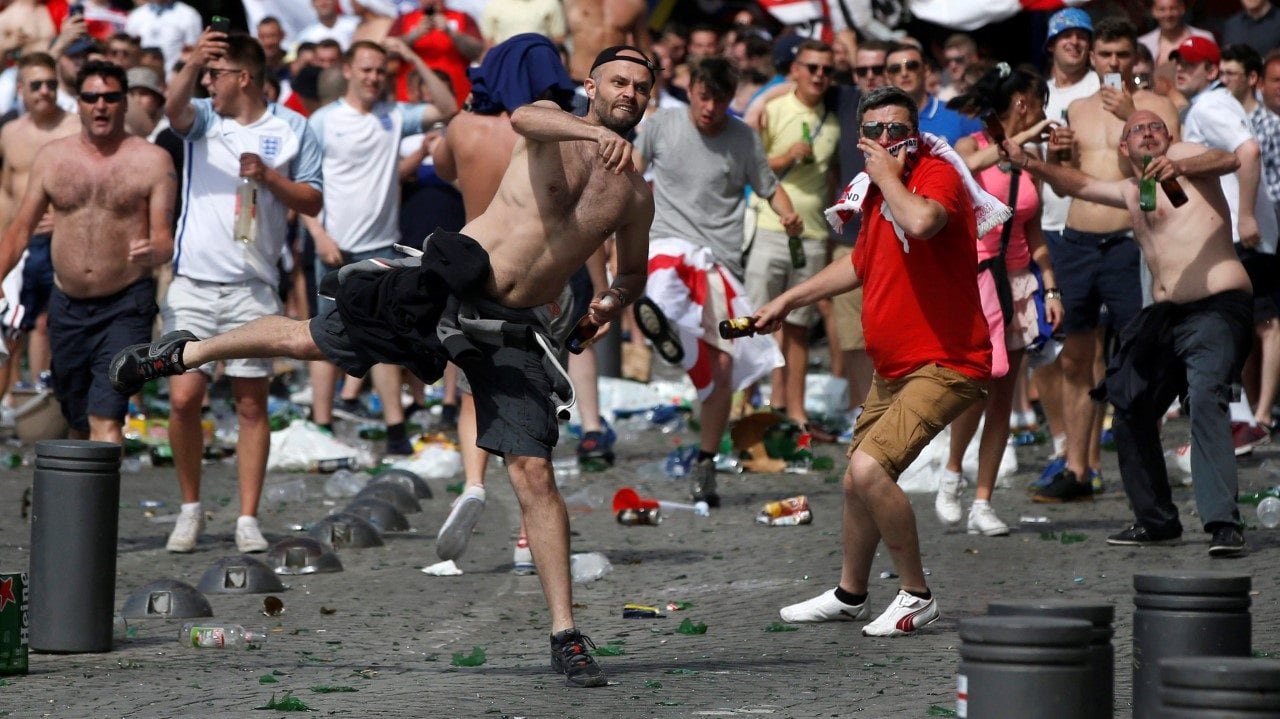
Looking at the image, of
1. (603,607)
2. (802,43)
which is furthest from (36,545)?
(802,43)

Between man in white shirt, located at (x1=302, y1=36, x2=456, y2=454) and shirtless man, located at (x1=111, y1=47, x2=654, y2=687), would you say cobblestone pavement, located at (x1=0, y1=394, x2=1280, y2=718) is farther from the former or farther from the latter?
man in white shirt, located at (x1=302, y1=36, x2=456, y2=454)

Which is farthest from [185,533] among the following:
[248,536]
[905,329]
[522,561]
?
[905,329]

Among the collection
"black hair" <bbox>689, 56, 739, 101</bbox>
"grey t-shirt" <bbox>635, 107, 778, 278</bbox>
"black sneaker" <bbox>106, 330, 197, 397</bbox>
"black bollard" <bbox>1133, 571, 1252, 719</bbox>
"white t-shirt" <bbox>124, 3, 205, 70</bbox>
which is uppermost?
"white t-shirt" <bbox>124, 3, 205, 70</bbox>

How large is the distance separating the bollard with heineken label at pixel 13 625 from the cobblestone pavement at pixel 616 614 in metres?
0.16

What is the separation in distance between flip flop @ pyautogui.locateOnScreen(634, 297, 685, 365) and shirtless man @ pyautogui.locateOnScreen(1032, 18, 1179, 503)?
2.14 meters

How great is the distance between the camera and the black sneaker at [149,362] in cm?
757

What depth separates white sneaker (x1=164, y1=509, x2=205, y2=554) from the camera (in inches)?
386

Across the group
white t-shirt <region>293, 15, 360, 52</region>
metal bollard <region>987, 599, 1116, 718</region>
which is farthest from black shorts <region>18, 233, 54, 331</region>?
metal bollard <region>987, 599, 1116, 718</region>

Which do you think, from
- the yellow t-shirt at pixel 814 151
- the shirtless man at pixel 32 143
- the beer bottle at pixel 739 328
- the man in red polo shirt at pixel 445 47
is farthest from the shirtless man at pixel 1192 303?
the man in red polo shirt at pixel 445 47

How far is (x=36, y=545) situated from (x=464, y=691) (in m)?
1.92

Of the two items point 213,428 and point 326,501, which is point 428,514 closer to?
point 326,501

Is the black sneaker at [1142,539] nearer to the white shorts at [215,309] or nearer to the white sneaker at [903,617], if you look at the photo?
the white sneaker at [903,617]

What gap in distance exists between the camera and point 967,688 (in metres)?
4.63

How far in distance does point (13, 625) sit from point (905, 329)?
3.38 m
